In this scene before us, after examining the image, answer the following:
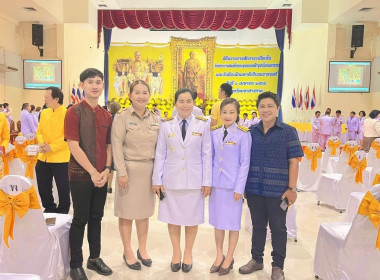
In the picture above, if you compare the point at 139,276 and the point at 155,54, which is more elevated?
the point at 155,54

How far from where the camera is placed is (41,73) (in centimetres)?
1090

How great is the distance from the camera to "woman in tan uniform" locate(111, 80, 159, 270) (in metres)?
2.53

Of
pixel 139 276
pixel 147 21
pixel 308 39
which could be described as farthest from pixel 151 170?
pixel 308 39

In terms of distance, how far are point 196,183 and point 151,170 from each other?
365 millimetres

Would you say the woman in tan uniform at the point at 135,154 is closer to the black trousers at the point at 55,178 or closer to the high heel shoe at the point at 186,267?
the high heel shoe at the point at 186,267

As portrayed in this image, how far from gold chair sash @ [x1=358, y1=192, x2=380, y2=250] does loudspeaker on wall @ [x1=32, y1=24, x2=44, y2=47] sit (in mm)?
10920

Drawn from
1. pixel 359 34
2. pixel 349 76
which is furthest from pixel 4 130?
pixel 359 34

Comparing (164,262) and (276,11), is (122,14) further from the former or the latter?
(164,262)

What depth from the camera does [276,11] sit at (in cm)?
1148

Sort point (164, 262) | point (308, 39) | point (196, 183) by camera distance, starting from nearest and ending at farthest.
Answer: point (196, 183)
point (164, 262)
point (308, 39)

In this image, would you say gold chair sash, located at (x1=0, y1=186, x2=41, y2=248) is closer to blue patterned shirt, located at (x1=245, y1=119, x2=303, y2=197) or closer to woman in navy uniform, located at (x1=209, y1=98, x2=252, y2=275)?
woman in navy uniform, located at (x1=209, y1=98, x2=252, y2=275)

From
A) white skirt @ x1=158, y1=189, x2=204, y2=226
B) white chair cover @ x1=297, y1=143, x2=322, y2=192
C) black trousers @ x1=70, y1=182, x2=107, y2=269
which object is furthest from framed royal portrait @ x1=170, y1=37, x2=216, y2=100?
black trousers @ x1=70, y1=182, x2=107, y2=269

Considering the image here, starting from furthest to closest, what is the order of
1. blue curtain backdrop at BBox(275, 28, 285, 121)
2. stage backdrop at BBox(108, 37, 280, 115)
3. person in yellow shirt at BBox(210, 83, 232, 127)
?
stage backdrop at BBox(108, 37, 280, 115) → blue curtain backdrop at BBox(275, 28, 285, 121) → person in yellow shirt at BBox(210, 83, 232, 127)

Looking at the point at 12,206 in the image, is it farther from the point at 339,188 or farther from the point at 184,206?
the point at 339,188
